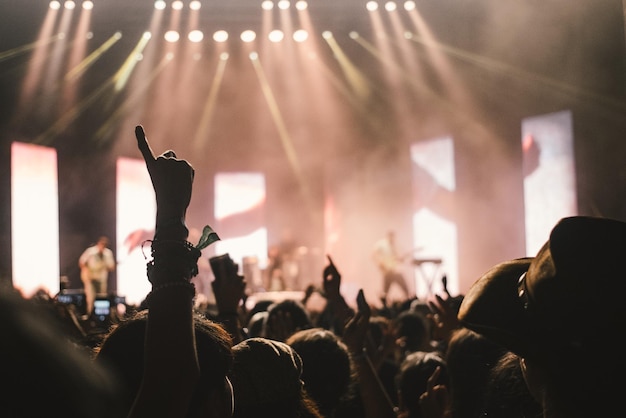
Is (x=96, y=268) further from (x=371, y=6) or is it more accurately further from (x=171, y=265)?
(x=171, y=265)

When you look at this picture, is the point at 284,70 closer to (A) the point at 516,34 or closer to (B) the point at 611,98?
(A) the point at 516,34

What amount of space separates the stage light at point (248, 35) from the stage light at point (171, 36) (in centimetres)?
132

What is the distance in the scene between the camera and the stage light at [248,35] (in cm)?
1390

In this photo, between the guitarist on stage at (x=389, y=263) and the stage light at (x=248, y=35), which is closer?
the stage light at (x=248, y=35)

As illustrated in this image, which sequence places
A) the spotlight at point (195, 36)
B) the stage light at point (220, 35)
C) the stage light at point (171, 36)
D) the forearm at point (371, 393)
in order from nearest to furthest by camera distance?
1. the forearm at point (371, 393)
2. the stage light at point (171, 36)
3. the spotlight at point (195, 36)
4. the stage light at point (220, 35)

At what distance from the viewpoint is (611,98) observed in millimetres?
11688

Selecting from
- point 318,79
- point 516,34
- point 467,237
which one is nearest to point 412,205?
point 467,237

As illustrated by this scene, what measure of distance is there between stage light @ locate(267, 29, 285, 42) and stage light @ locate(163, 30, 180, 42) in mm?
1867

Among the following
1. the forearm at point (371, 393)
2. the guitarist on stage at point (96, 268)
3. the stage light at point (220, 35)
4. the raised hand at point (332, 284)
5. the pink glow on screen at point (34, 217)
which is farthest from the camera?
the guitarist on stage at point (96, 268)

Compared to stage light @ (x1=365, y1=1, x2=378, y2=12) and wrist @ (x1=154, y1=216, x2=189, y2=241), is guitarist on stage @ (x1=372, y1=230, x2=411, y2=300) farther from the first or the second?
wrist @ (x1=154, y1=216, x2=189, y2=241)

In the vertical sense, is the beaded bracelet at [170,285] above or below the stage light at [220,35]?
below

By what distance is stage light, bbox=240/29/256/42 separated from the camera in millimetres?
13898

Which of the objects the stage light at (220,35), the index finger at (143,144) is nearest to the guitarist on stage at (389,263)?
the stage light at (220,35)

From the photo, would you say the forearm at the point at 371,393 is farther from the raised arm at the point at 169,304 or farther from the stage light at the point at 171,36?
the stage light at the point at 171,36
